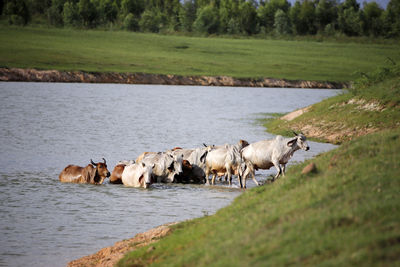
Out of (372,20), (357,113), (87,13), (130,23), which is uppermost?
(372,20)

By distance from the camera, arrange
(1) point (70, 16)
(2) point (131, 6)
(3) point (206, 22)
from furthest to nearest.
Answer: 1. (2) point (131, 6)
2. (3) point (206, 22)
3. (1) point (70, 16)

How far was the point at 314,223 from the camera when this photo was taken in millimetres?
8195

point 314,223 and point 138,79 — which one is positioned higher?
point 314,223

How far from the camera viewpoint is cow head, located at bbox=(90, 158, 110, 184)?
20.4 m

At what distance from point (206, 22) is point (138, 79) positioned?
68.5m

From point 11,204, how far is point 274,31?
498ft

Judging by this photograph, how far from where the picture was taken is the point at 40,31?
11500 centimetres

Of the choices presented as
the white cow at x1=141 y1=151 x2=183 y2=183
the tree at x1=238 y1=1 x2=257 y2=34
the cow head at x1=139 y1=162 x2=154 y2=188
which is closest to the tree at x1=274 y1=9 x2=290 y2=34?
the tree at x1=238 y1=1 x2=257 y2=34

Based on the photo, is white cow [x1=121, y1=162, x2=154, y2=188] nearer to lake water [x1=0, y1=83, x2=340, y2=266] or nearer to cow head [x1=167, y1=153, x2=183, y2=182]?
lake water [x1=0, y1=83, x2=340, y2=266]

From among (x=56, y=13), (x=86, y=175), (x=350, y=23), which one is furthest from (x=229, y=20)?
(x=86, y=175)

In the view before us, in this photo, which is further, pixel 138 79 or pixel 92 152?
pixel 138 79

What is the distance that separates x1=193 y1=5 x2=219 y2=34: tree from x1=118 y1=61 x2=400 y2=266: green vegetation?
140 meters

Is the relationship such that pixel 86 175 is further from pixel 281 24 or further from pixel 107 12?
pixel 281 24

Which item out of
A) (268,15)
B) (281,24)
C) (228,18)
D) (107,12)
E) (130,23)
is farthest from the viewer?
(268,15)
